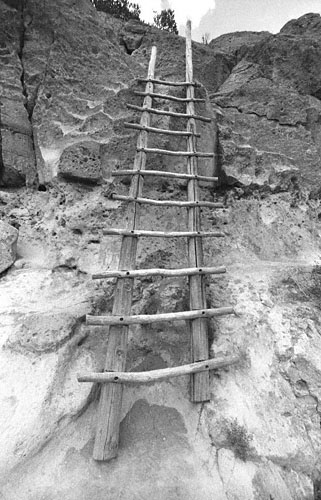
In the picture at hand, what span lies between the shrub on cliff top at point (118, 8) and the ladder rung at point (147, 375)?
23.6 feet

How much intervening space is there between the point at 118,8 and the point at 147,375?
25.8 feet

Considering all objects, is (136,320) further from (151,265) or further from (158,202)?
(158,202)

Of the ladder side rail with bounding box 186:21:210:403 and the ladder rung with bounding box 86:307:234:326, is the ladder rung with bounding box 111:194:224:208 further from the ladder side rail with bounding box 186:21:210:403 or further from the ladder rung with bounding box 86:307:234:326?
the ladder rung with bounding box 86:307:234:326

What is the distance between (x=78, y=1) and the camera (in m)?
3.73

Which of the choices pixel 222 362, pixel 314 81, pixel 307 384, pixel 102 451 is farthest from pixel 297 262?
pixel 314 81

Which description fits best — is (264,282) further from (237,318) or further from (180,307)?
(180,307)

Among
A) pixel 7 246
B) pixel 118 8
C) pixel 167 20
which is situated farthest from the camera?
pixel 167 20

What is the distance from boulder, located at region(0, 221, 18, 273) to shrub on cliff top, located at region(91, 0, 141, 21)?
6078 millimetres

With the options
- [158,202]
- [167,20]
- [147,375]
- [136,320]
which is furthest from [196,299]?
[167,20]

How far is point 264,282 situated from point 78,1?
448cm

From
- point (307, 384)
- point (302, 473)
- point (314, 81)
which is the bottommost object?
point (302, 473)

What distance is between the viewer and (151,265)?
2.53 m

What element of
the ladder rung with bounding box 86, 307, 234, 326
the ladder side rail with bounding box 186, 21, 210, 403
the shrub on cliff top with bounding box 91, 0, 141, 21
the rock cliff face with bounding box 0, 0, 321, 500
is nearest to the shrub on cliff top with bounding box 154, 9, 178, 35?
the shrub on cliff top with bounding box 91, 0, 141, 21

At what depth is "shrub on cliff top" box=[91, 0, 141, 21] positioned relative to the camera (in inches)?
235
